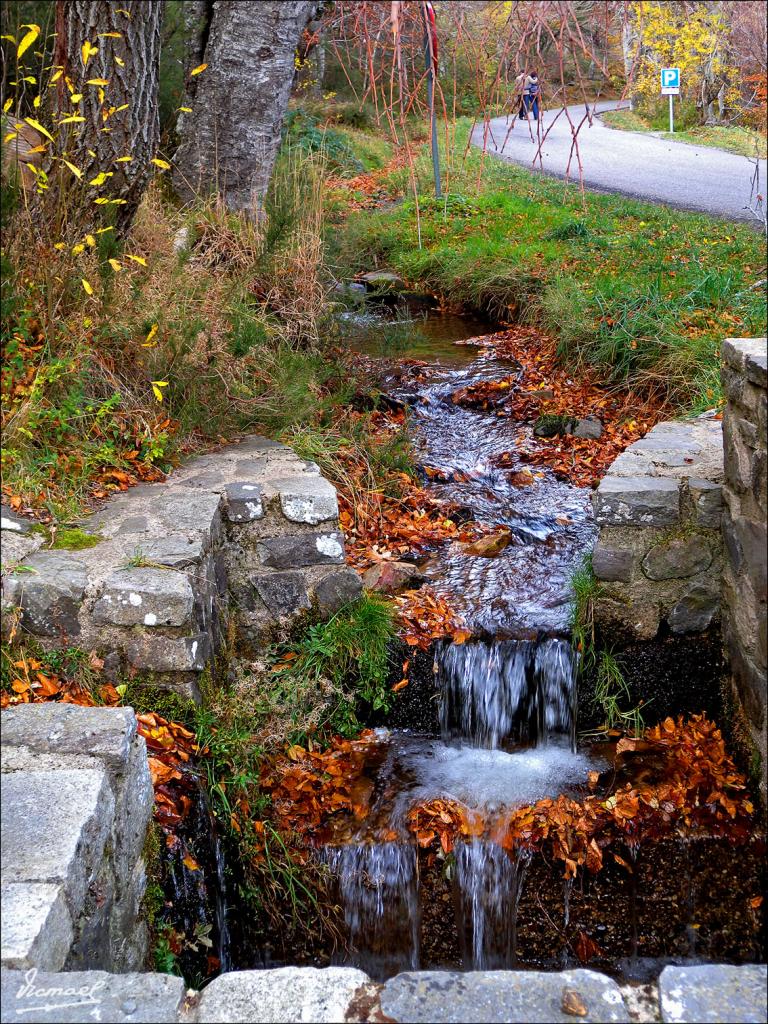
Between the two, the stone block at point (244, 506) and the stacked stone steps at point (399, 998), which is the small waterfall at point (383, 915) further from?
the stone block at point (244, 506)

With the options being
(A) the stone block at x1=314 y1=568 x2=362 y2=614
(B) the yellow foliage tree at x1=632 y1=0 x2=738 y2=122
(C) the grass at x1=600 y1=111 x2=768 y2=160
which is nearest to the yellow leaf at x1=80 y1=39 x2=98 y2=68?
(A) the stone block at x1=314 y1=568 x2=362 y2=614

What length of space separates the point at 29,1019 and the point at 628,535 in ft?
9.63

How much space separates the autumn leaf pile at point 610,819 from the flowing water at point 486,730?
6cm

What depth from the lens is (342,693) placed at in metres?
3.85

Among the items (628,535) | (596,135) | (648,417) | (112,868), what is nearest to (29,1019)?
(112,868)

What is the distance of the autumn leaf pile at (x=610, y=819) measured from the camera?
333 centimetres

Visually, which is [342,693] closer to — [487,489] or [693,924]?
[693,924]

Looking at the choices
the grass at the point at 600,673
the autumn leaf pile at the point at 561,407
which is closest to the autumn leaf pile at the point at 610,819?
the grass at the point at 600,673

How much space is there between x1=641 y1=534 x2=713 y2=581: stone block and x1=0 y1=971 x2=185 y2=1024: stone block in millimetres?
2694

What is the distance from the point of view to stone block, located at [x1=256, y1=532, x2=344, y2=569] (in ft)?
12.9

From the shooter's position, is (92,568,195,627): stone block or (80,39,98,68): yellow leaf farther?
(80,39,98,68): yellow leaf

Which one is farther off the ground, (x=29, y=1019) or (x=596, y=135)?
(x=596, y=135)

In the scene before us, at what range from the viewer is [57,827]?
2295 millimetres

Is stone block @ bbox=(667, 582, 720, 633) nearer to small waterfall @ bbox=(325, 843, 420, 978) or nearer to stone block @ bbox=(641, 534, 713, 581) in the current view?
stone block @ bbox=(641, 534, 713, 581)
